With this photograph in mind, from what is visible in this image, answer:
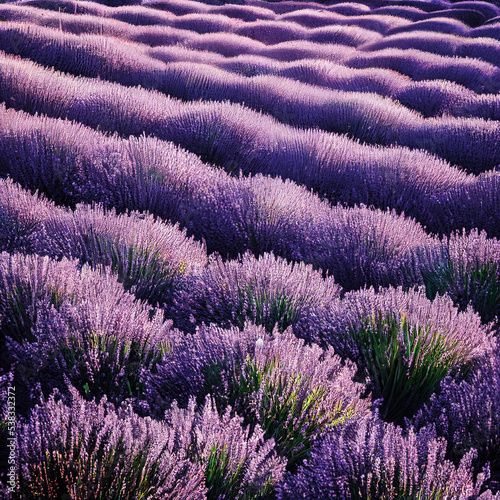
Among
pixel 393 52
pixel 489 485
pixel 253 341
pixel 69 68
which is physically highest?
pixel 393 52

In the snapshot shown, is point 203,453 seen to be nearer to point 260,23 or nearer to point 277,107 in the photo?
point 277,107

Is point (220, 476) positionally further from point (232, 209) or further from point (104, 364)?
point (232, 209)

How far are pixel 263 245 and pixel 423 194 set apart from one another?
3.78ft

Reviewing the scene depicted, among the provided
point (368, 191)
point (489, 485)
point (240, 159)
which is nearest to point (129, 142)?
point (240, 159)

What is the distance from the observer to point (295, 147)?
332 cm

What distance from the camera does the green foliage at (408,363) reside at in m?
1.47

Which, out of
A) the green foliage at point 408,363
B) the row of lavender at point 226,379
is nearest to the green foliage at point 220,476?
the row of lavender at point 226,379

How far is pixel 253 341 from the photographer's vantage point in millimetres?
1421

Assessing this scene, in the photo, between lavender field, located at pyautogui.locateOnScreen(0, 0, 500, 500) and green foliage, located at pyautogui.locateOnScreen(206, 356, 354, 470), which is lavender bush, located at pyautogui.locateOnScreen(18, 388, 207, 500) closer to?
lavender field, located at pyautogui.locateOnScreen(0, 0, 500, 500)

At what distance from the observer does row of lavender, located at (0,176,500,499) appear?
102 cm

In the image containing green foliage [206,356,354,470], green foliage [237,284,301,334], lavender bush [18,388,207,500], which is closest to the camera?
lavender bush [18,388,207,500]

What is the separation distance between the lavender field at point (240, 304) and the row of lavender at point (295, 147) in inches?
0.6

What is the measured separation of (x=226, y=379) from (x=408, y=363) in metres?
0.60

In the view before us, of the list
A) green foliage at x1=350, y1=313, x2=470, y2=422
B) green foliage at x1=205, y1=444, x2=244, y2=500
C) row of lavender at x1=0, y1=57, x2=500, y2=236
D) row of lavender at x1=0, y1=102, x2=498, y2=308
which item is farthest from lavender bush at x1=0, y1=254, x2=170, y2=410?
row of lavender at x1=0, y1=57, x2=500, y2=236
